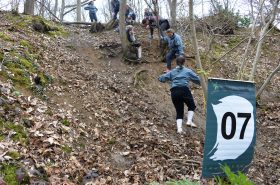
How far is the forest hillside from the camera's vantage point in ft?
17.7

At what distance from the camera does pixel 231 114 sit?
383 cm

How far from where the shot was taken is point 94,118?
300 inches

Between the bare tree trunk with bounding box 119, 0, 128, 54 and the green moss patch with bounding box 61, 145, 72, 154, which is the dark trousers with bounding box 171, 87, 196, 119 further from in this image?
the bare tree trunk with bounding box 119, 0, 128, 54

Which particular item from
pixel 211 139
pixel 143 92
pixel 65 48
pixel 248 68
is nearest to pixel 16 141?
pixel 211 139

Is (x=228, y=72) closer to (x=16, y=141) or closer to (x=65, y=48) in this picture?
(x=65, y=48)

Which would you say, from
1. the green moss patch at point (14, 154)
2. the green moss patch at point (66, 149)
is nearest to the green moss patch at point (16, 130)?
the green moss patch at point (14, 154)

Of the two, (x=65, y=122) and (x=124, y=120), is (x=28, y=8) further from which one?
(x=65, y=122)

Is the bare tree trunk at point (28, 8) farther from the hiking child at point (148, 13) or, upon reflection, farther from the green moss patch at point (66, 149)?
the green moss patch at point (66, 149)

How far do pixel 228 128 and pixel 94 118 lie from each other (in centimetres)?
429

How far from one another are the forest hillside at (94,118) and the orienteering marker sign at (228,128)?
1572 mm

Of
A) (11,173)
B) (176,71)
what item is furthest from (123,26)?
(11,173)

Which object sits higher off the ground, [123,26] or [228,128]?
[123,26]

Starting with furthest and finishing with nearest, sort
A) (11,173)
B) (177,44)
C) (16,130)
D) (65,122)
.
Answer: (177,44), (65,122), (16,130), (11,173)

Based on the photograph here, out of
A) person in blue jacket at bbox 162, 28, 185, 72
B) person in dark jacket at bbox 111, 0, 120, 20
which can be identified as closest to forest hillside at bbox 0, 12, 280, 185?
person in blue jacket at bbox 162, 28, 185, 72
